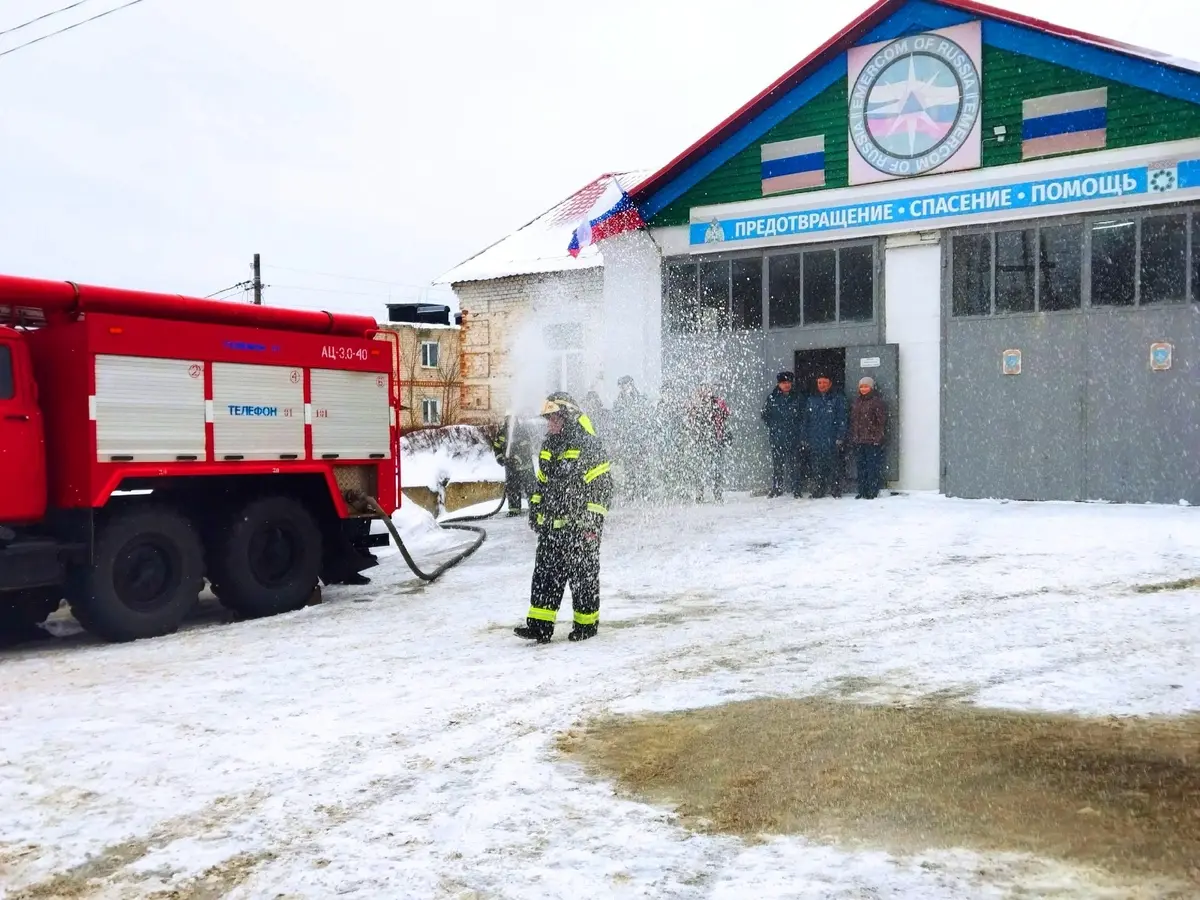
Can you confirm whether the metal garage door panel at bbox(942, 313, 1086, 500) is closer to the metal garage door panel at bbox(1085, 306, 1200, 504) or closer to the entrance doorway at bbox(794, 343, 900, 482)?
the metal garage door panel at bbox(1085, 306, 1200, 504)

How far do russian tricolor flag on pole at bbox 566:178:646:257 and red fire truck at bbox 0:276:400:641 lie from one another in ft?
23.5

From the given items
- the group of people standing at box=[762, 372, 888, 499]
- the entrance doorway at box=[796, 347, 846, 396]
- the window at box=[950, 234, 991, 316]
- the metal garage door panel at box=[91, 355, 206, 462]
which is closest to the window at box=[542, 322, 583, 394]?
the entrance doorway at box=[796, 347, 846, 396]

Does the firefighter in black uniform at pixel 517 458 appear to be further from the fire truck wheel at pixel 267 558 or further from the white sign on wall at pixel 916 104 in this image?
the white sign on wall at pixel 916 104

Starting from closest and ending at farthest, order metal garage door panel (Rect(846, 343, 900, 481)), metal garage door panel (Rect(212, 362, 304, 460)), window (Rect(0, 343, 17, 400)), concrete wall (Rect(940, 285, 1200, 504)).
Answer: window (Rect(0, 343, 17, 400)), metal garage door panel (Rect(212, 362, 304, 460)), concrete wall (Rect(940, 285, 1200, 504)), metal garage door panel (Rect(846, 343, 900, 481))

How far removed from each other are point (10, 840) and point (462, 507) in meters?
15.5

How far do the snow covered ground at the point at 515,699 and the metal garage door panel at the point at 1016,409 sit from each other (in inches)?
77.3

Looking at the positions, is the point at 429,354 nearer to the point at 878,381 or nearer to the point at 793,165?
the point at 793,165

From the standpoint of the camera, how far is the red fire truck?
8.41 meters

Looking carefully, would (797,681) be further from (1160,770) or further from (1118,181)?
(1118,181)

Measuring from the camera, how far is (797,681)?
6625 millimetres

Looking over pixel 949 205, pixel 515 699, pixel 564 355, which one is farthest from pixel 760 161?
pixel 515 699

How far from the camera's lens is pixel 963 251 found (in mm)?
14898

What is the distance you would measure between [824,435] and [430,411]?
22.5 metres

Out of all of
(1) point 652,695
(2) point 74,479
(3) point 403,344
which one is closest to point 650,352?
(2) point 74,479
